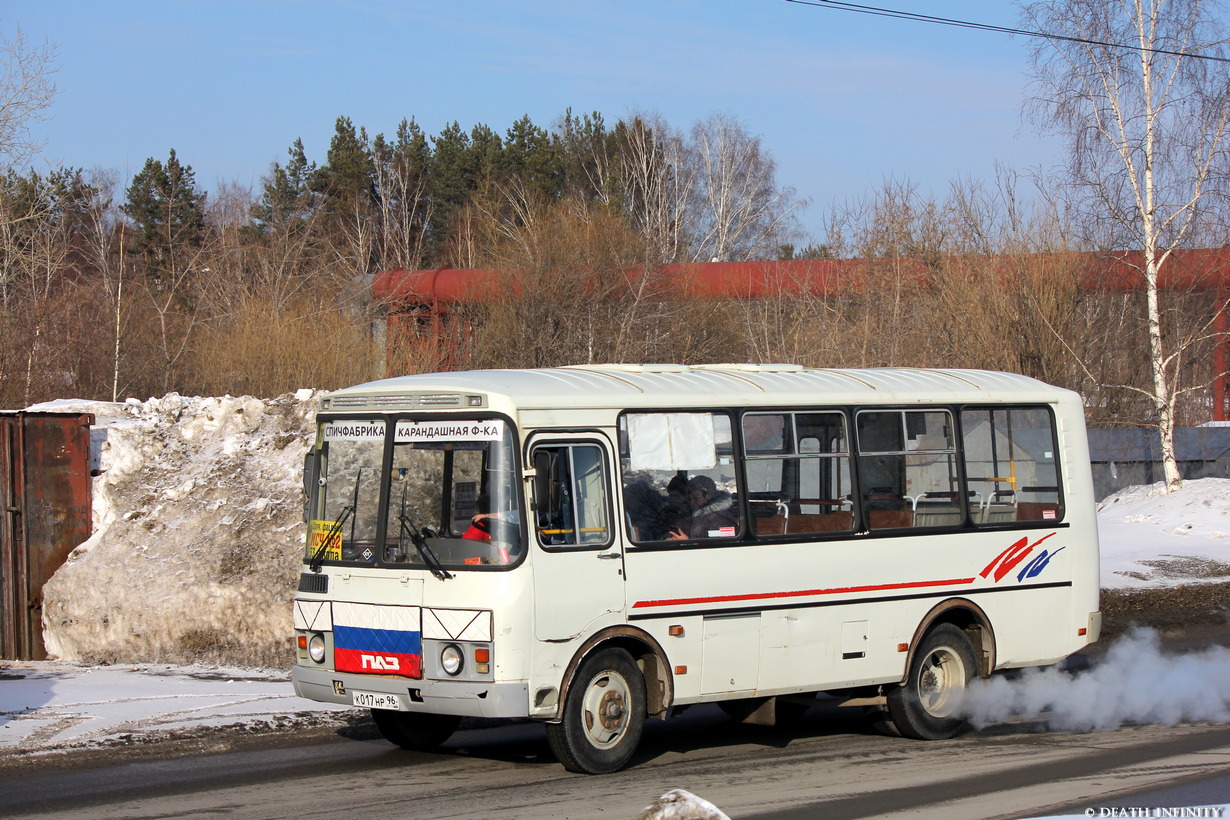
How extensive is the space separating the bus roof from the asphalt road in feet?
8.38

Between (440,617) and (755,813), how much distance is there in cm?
237

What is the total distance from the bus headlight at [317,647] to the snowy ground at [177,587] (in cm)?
159

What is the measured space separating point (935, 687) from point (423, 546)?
15.6 feet

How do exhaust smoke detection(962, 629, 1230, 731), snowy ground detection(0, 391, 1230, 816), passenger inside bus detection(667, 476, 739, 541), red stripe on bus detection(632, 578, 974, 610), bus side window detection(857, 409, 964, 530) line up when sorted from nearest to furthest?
red stripe on bus detection(632, 578, 974, 610)
passenger inside bus detection(667, 476, 739, 541)
bus side window detection(857, 409, 964, 530)
snowy ground detection(0, 391, 1230, 816)
exhaust smoke detection(962, 629, 1230, 731)

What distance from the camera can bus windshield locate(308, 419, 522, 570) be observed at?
27.3 feet

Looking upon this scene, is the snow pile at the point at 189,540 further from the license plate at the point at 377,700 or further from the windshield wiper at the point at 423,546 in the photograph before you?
the windshield wiper at the point at 423,546

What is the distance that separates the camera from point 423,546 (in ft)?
27.9

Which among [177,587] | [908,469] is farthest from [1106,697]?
[177,587]

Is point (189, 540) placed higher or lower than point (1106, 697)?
higher

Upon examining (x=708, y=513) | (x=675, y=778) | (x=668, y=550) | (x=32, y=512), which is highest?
(x=32, y=512)

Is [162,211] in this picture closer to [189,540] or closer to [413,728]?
A: [189,540]

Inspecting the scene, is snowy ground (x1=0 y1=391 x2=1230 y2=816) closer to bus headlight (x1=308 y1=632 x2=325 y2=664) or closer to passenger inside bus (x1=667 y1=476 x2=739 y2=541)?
bus headlight (x1=308 y1=632 x2=325 y2=664)

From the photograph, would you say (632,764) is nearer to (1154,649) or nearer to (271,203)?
(1154,649)

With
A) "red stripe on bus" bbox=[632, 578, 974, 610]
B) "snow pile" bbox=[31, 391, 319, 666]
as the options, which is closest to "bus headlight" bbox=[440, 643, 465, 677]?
"red stripe on bus" bbox=[632, 578, 974, 610]
